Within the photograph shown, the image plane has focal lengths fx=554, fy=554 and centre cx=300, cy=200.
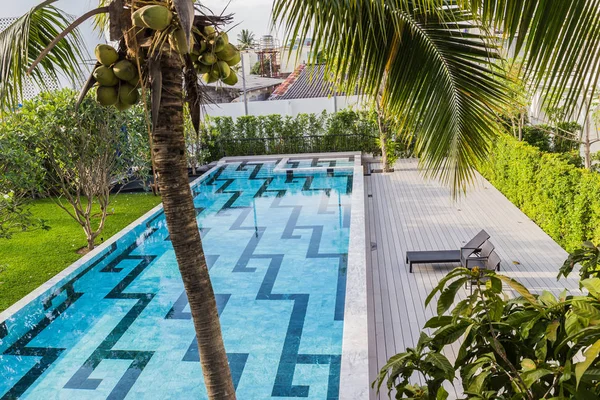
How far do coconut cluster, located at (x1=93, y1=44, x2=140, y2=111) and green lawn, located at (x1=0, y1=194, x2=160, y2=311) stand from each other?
6730 millimetres

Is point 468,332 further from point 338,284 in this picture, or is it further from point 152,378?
point 338,284

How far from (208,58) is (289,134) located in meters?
16.8

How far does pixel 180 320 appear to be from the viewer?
7.51 metres

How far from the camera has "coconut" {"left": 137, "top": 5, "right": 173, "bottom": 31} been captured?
1.85 m

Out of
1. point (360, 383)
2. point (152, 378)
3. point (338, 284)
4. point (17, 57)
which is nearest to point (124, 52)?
point (17, 57)

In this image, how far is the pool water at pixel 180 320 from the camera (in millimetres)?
6051

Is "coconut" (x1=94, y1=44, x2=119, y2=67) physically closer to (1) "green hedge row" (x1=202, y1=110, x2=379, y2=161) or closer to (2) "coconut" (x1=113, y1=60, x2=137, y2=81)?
(2) "coconut" (x1=113, y1=60, x2=137, y2=81)

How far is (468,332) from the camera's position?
1744 millimetres

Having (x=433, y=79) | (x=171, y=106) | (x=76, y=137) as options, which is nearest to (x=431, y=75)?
(x=433, y=79)

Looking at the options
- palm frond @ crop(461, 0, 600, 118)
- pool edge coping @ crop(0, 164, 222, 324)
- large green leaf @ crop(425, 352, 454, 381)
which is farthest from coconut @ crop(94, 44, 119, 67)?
→ pool edge coping @ crop(0, 164, 222, 324)

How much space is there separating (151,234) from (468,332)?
407 inches

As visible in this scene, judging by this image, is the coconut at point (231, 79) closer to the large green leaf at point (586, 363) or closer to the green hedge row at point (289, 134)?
the large green leaf at point (586, 363)

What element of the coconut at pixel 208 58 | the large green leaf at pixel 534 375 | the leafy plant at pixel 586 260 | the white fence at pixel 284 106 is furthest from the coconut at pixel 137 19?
the white fence at pixel 284 106

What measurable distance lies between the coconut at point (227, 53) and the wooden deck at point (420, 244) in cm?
310
